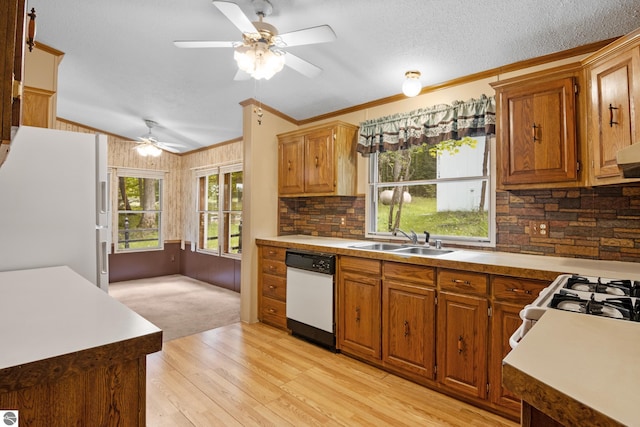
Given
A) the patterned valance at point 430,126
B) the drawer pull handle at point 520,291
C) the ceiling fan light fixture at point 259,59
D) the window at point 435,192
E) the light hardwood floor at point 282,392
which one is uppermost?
the ceiling fan light fixture at point 259,59

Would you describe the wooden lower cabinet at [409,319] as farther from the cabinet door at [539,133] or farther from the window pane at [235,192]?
the window pane at [235,192]

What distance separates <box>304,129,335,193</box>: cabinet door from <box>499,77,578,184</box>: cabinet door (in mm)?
1616

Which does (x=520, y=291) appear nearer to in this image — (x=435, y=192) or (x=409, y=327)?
(x=409, y=327)

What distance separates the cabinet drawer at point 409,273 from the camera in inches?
95.3

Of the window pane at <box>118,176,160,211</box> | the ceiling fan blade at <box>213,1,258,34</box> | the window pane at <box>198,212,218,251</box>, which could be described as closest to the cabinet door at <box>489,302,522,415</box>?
the ceiling fan blade at <box>213,1,258,34</box>

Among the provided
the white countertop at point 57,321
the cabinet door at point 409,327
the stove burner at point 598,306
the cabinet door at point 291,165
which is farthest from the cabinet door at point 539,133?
the white countertop at point 57,321

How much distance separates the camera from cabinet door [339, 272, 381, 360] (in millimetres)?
2751

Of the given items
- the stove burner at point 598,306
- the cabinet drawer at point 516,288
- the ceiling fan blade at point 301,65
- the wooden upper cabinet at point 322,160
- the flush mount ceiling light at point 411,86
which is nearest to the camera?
the stove burner at point 598,306

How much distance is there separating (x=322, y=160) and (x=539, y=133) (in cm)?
195

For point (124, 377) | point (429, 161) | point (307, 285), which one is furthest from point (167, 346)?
point (429, 161)

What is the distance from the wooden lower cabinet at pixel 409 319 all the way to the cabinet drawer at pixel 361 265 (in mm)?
84

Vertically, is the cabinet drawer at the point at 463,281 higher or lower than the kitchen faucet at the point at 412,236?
lower

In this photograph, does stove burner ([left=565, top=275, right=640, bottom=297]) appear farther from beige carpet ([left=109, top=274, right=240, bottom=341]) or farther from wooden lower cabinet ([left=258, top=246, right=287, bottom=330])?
beige carpet ([left=109, top=274, right=240, bottom=341])

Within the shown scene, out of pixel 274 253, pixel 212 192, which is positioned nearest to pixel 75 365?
pixel 274 253
